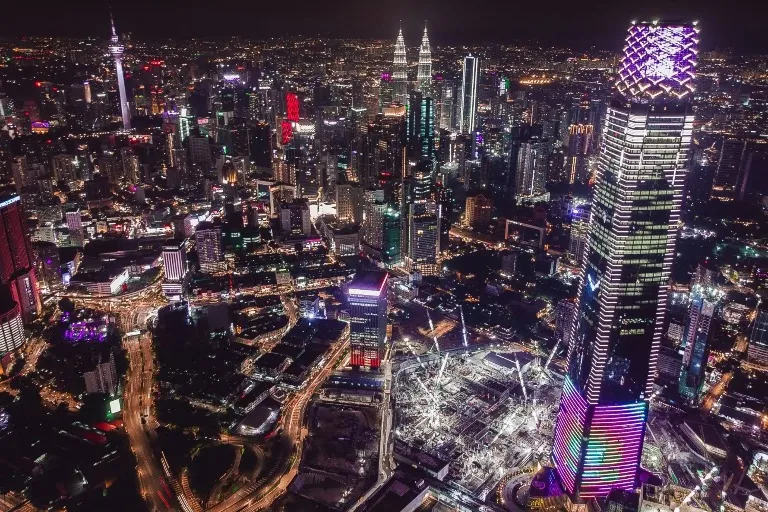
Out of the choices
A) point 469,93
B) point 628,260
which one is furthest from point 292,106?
point 628,260

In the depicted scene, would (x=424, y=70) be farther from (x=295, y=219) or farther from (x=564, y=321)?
(x=564, y=321)

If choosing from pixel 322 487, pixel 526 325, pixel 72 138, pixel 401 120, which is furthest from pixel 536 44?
pixel 322 487

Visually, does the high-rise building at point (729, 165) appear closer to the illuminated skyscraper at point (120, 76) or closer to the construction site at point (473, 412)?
the construction site at point (473, 412)

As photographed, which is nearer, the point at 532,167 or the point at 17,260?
the point at 17,260

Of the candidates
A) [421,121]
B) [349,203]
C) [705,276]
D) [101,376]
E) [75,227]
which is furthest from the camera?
[421,121]

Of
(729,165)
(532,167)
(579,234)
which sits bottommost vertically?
(579,234)

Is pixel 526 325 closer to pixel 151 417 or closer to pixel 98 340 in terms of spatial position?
pixel 151 417
